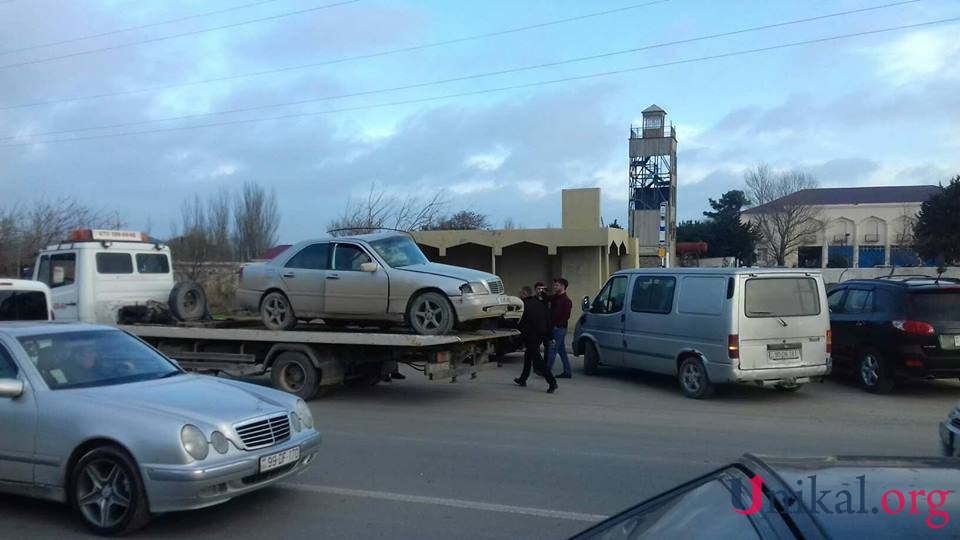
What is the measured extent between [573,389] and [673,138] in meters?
37.8

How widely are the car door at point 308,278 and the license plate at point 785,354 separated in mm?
6614

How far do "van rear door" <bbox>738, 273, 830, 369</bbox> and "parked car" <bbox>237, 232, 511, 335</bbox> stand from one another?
139 inches

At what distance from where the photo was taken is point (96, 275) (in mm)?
12430

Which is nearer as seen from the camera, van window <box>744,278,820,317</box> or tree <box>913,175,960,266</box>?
van window <box>744,278,820,317</box>

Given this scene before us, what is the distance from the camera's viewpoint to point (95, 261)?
12469mm

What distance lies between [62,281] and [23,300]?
2055mm

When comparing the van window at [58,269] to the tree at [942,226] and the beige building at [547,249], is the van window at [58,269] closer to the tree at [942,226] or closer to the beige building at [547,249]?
the beige building at [547,249]

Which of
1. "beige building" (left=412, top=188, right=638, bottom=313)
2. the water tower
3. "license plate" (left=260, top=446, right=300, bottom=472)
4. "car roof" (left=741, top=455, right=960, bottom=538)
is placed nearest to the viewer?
"car roof" (left=741, top=455, right=960, bottom=538)

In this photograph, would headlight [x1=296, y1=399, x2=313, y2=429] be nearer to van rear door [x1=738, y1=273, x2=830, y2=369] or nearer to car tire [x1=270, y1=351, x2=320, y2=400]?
car tire [x1=270, y1=351, x2=320, y2=400]

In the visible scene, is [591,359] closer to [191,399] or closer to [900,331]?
[900,331]

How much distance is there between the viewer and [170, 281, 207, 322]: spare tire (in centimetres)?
1239

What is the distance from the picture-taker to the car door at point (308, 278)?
11250 millimetres

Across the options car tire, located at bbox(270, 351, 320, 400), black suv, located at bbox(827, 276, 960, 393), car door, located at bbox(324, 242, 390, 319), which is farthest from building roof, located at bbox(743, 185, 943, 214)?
car tire, located at bbox(270, 351, 320, 400)

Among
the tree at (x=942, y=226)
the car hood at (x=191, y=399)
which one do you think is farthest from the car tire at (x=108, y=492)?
the tree at (x=942, y=226)
